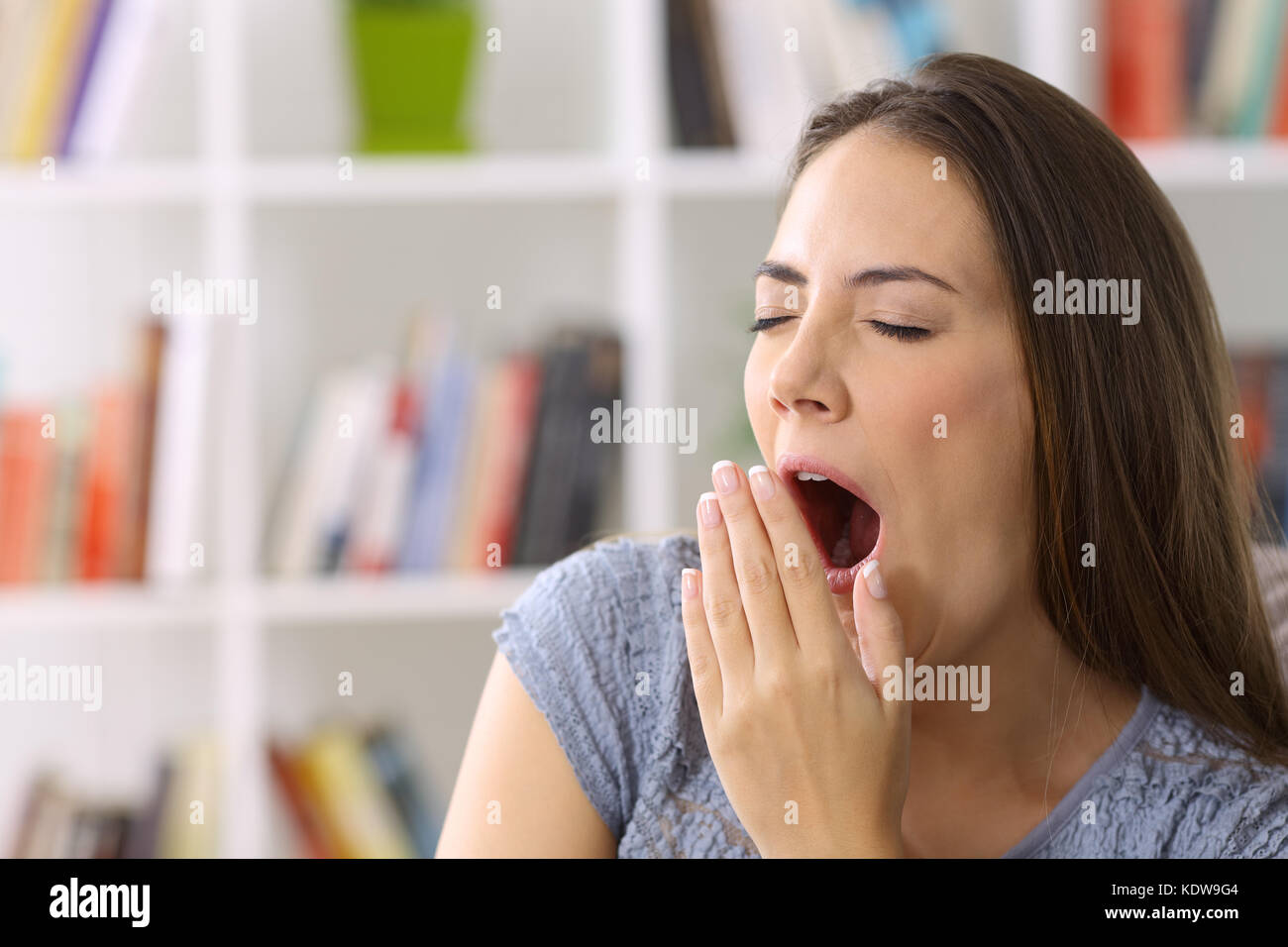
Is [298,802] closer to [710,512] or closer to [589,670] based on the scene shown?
[589,670]

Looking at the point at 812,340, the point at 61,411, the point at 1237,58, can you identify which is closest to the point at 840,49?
the point at 1237,58

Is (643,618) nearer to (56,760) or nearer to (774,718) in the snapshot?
(774,718)

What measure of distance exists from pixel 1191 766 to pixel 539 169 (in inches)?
43.7

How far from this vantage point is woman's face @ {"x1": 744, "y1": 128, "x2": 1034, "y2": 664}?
855 millimetres

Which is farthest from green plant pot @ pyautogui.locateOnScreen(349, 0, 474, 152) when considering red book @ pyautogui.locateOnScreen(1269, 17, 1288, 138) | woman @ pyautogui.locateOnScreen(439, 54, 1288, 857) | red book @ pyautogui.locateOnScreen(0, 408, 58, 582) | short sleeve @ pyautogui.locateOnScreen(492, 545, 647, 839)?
red book @ pyautogui.locateOnScreen(1269, 17, 1288, 138)

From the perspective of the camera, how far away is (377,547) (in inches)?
63.7

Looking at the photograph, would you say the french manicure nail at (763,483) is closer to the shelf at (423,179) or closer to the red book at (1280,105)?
A: the shelf at (423,179)

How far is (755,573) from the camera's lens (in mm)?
842

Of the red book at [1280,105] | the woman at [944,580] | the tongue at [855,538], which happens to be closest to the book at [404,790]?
Result: the woman at [944,580]

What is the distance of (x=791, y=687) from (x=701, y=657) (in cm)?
8

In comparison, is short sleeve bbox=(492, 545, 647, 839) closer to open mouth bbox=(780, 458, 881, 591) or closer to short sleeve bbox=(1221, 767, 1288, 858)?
open mouth bbox=(780, 458, 881, 591)
